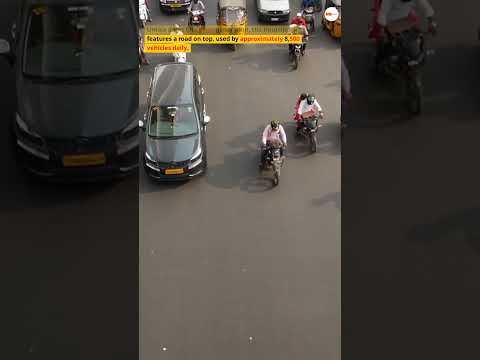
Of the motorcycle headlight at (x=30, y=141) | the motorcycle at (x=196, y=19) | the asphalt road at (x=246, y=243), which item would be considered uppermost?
the motorcycle at (x=196, y=19)

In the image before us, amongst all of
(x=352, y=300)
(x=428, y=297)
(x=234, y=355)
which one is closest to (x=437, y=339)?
(x=428, y=297)

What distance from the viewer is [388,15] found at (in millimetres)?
10633

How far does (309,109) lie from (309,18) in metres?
4.34

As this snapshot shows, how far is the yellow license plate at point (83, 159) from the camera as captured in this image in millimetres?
12219

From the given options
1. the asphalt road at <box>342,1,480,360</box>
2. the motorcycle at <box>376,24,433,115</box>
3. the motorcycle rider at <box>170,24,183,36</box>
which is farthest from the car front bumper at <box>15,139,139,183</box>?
the motorcycle rider at <box>170,24,183,36</box>

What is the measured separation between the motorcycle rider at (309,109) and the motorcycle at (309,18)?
396cm

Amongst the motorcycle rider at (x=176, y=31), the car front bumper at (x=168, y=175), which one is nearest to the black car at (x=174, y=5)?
the motorcycle rider at (x=176, y=31)

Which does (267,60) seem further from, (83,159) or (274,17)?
(83,159)

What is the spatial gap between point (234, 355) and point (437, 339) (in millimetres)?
2972

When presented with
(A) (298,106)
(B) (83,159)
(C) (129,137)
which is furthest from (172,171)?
(A) (298,106)

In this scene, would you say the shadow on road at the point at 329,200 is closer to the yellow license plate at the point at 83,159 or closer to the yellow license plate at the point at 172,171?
the yellow license plate at the point at 172,171

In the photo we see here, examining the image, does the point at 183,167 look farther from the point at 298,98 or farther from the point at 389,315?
the point at 389,315

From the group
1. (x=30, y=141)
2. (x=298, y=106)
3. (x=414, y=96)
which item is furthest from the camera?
(x=298, y=106)

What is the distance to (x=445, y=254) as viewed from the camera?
11.1 metres
